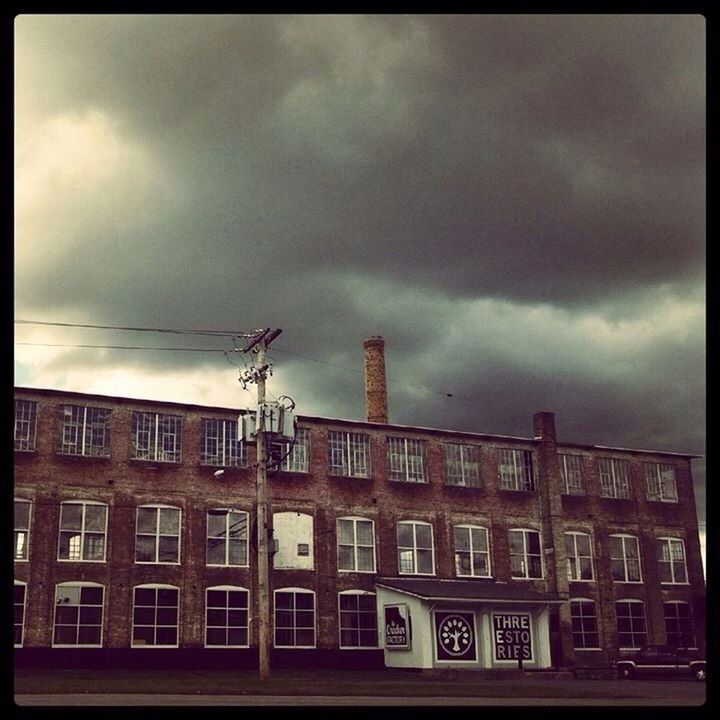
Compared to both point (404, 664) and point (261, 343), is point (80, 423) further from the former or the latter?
point (404, 664)

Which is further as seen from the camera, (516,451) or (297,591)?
(516,451)

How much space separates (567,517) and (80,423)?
23.0m

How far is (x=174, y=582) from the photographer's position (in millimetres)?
33969

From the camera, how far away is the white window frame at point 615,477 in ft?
145

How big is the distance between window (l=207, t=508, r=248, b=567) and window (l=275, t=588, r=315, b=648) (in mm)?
2211

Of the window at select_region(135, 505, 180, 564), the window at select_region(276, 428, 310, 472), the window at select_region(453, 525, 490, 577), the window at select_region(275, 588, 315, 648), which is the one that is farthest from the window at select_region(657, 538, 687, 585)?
the window at select_region(135, 505, 180, 564)

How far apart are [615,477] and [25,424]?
2810cm

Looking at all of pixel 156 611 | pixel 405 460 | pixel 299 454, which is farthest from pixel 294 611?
pixel 405 460

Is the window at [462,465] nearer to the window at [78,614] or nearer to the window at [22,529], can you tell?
the window at [78,614]

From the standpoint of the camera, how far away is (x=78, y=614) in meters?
32.2

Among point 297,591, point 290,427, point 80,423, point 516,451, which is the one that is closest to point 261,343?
point 290,427

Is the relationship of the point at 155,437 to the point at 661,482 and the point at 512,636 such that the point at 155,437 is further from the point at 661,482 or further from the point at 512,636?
the point at 661,482

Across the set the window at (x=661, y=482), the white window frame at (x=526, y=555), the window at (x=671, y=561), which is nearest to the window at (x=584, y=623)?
the white window frame at (x=526, y=555)

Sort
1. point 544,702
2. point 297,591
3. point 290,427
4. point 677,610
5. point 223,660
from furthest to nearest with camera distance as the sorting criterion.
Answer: point 677,610
point 297,591
point 223,660
point 290,427
point 544,702
